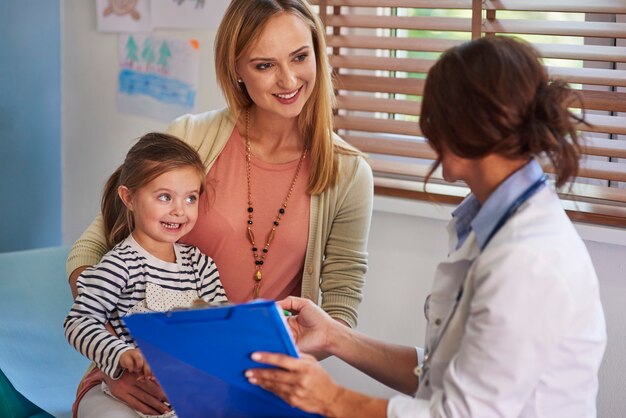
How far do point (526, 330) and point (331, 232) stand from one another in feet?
3.07

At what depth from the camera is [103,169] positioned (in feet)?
10.1

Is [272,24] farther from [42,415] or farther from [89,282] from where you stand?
[42,415]

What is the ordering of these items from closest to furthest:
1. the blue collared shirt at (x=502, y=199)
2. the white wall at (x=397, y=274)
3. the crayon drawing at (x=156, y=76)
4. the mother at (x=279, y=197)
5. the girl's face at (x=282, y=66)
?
the blue collared shirt at (x=502, y=199)
the girl's face at (x=282, y=66)
the mother at (x=279, y=197)
the white wall at (x=397, y=274)
the crayon drawing at (x=156, y=76)

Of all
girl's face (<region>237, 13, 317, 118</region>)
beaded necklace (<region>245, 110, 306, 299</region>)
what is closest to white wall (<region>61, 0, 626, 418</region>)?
beaded necklace (<region>245, 110, 306, 299</region>)

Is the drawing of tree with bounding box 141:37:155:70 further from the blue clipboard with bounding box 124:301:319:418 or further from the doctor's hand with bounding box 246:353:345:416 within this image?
the doctor's hand with bounding box 246:353:345:416

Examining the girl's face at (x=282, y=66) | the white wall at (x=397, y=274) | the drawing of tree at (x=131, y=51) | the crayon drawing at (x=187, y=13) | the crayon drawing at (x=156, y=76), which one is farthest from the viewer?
the drawing of tree at (x=131, y=51)

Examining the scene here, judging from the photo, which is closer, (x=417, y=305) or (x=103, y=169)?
(x=417, y=305)

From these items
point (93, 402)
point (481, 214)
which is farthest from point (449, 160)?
point (93, 402)

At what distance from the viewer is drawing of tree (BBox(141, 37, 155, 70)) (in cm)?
289

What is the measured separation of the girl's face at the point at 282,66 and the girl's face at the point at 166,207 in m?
0.24

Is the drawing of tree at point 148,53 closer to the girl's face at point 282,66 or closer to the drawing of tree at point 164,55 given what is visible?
the drawing of tree at point 164,55

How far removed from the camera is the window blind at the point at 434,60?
6.97 feet

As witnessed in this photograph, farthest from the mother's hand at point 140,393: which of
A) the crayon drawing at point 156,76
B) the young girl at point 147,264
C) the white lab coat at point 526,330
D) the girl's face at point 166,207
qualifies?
the crayon drawing at point 156,76

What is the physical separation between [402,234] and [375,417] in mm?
1164
